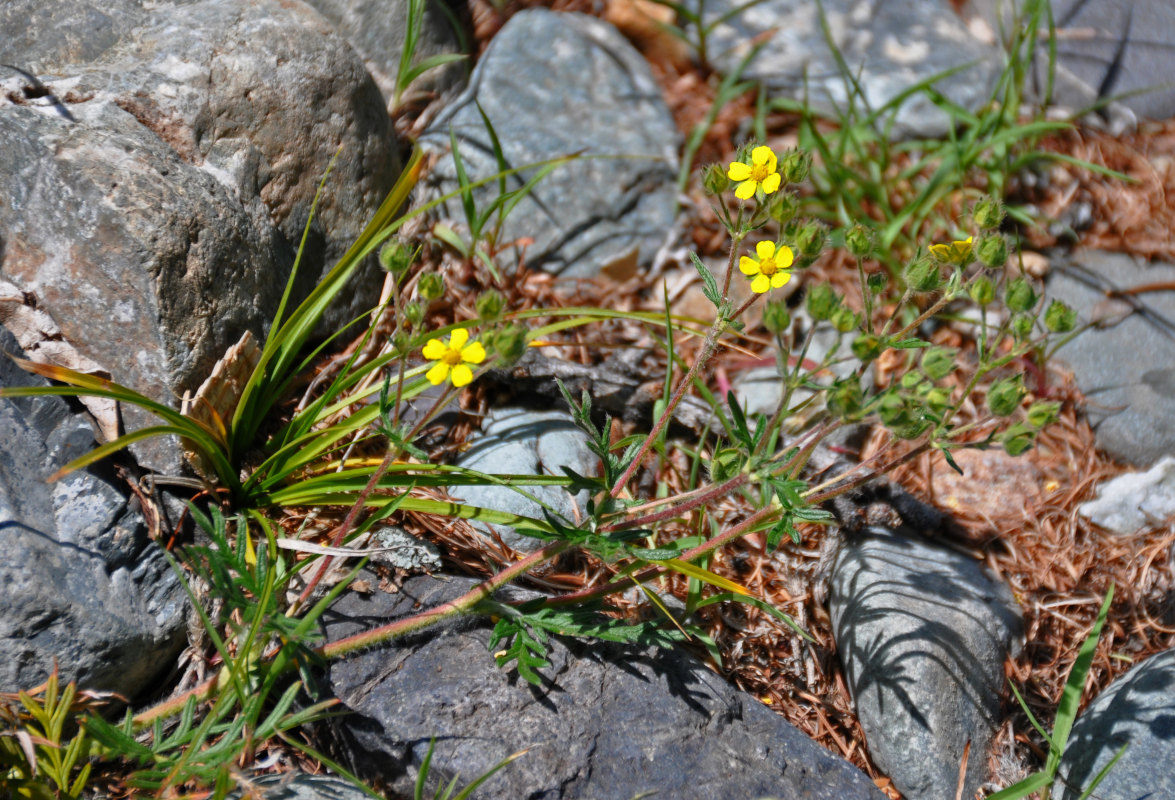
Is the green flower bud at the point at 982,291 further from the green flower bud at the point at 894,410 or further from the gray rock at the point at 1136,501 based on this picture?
the gray rock at the point at 1136,501

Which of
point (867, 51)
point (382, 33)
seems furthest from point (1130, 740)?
point (382, 33)

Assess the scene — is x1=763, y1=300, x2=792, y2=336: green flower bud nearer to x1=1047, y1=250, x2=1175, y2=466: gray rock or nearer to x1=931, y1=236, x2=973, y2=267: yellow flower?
x1=931, y1=236, x2=973, y2=267: yellow flower

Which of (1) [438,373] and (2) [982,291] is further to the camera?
(2) [982,291]

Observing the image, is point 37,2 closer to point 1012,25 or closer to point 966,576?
point 966,576

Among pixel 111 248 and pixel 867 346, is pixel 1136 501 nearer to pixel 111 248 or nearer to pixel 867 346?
pixel 867 346

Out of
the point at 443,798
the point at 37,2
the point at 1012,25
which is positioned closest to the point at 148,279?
the point at 37,2

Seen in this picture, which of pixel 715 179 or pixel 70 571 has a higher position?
pixel 715 179
